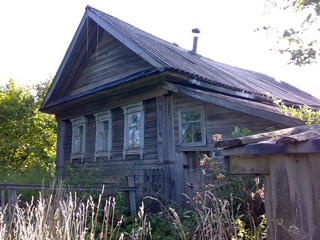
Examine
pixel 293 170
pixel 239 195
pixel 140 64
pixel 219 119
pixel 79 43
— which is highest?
pixel 79 43

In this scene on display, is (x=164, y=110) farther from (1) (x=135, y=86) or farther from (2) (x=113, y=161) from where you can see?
(2) (x=113, y=161)

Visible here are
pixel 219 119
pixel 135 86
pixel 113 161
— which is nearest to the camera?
pixel 219 119

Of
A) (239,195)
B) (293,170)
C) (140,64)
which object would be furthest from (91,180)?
(293,170)

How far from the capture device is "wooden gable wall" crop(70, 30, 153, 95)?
1147 centimetres

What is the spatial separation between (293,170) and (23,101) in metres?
20.7

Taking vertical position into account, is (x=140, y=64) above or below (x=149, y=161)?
above

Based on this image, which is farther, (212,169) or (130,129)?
(130,129)

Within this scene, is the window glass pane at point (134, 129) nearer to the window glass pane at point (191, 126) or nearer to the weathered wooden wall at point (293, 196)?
the window glass pane at point (191, 126)

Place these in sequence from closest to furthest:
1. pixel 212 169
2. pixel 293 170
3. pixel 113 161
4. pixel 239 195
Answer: pixel 293 170 → pixel 239 195 → pixel 212 169 → pixel 113 161

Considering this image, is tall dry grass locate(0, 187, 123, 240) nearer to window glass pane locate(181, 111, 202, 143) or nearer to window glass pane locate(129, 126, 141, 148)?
window glass pane locate(181, 111, 202, 143)

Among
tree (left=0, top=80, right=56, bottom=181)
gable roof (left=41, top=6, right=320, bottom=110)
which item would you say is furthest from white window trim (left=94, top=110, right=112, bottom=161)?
tree (left=0, top=80, right=56, bottom=181)

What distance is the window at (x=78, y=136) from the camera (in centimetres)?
1328

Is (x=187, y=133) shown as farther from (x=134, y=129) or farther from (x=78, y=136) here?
(x=78, y=136)

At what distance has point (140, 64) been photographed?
11094 millimetres
